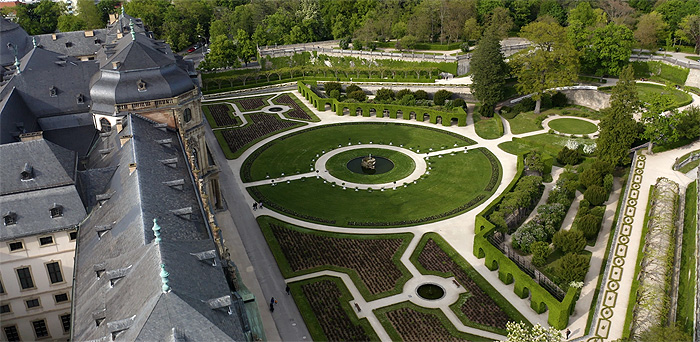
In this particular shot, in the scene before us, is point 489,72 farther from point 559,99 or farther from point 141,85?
point 141,85

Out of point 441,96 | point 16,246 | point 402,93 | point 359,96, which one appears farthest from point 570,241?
point 359,96

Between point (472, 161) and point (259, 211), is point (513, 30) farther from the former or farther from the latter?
point (259, 211)

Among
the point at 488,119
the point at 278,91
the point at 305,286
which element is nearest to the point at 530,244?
the point at 305,286

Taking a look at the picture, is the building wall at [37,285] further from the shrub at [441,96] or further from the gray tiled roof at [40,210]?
the shrub at [441,96]

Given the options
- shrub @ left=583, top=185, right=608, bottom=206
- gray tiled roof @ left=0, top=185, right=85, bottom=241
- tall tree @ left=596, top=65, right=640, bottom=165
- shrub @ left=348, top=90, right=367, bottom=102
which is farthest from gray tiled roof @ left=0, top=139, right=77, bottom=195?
shrub @ left=348, top=90, right=367, bottom=102

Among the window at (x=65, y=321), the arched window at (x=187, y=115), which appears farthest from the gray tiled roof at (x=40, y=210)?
the arched window at (x=187, y=115)
